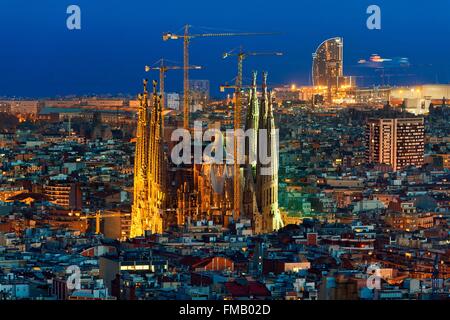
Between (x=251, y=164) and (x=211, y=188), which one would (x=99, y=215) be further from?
(x=251, y=164)

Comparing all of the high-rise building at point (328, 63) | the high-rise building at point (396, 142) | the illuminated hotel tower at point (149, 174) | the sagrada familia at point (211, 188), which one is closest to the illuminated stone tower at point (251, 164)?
the sagrada familia at point (211, 188)

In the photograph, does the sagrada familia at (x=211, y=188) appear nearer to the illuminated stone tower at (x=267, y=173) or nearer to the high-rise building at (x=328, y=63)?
the illuminated stone tower at (x=267, y=173)

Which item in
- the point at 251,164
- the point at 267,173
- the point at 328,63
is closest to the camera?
the point at 251,164

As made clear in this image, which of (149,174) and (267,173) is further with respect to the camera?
(149,174)

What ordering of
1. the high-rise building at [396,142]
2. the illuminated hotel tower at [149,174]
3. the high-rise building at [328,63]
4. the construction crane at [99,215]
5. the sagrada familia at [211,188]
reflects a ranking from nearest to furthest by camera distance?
the sagrada familia at [211,188] → the illuminated hotel tower at [149,174] → the construction crane at [99,215] → the high-rise building at [328,63] → the high-rise building at [396,142]

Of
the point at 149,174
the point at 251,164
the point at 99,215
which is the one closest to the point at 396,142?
the point at 99,215

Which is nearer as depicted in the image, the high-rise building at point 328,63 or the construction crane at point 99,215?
the construction crane at point 99,215

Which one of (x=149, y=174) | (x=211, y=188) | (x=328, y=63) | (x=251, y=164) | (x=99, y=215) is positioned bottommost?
(x=99, y=215)
